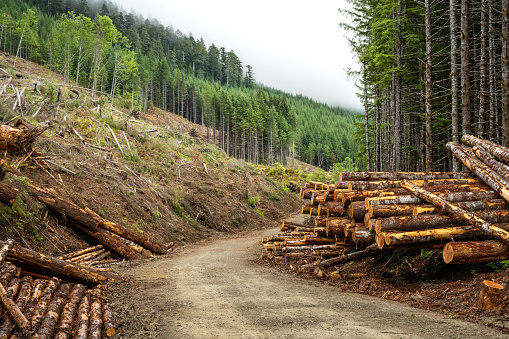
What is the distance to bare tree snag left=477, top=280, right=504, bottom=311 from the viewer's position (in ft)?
16.2

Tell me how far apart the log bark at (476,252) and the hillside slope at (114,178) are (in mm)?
10425

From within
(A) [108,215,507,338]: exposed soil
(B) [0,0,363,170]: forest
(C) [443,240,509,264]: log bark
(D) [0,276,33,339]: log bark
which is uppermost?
(B) [0,0,363,170]: forest

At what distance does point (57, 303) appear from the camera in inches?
193

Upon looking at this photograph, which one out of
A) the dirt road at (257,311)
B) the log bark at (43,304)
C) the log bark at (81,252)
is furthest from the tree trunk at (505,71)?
the log bark at (81,252)

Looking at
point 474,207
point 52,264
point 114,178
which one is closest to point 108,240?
point 52,264

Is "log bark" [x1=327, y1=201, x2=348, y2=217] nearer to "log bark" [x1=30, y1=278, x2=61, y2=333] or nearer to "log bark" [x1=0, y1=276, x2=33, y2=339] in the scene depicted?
"log bark" [x1=30, y1=278, x2=61, y2=333]

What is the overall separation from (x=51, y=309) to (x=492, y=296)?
6.83 metres

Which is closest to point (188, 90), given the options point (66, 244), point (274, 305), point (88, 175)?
point (88, 175)

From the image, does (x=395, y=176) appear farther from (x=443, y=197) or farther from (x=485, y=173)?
(x=443, y=197)

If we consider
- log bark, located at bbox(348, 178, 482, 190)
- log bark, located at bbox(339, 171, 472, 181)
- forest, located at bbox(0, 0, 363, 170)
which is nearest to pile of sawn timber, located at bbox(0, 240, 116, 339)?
log bark, located at bbox(348, 178, 482, 190)

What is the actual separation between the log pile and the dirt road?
156cm

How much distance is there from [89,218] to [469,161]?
12661 mm

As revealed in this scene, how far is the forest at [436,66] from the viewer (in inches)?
544

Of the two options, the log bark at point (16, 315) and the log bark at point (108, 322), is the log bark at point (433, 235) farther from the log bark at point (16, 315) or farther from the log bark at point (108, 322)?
the log bark at point (16, 315)
